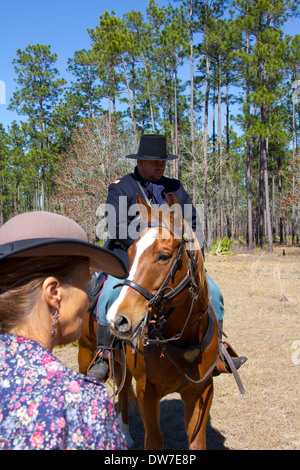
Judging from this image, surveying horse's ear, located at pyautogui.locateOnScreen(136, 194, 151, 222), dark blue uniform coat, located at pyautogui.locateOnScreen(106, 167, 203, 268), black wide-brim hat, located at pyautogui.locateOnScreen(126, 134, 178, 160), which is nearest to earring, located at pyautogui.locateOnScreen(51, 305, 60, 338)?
horse's ear, located at pyautogui.locateOnScreen(136, 194, 151, 222)

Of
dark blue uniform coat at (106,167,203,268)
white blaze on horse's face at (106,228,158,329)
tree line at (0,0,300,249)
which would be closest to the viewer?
white blaze on horse's face at (106,228,158,329)

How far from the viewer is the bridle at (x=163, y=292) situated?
2.34 meters

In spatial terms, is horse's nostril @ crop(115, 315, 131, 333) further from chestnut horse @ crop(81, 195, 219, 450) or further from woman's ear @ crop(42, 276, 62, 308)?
woman's ear @ crop(42, 276, 62, 308)

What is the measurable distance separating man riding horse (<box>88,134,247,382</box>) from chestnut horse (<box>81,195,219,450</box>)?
1.50 feet

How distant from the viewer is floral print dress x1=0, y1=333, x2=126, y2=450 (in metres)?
0.91

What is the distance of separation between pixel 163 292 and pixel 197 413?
112cm

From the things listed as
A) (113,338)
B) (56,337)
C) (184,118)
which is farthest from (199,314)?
(184,118)

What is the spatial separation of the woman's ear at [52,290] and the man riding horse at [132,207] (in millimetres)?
2027

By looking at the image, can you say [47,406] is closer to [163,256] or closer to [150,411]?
[163,256]

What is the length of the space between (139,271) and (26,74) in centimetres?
3981

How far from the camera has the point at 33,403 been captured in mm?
935

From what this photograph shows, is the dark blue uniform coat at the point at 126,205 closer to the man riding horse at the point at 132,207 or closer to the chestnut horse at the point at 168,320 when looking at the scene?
the man riding horse at the point at 132,207

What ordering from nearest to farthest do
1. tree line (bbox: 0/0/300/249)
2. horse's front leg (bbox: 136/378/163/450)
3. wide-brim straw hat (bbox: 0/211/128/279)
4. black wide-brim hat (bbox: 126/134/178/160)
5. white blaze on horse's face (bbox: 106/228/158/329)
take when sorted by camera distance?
1. wide-brim straw hat (bbox: 0/211/128/279)
2. white blaze on horse's face (bbox: 106/228/158/329)
3. horse's front leg (bbox: 136/378/163/450)
4. black wide-brim hat (bbox: 126/134/178/160)
5. tree line (bbox: 0/0/300/249)

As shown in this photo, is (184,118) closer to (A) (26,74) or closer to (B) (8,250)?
(A) (26,74)
